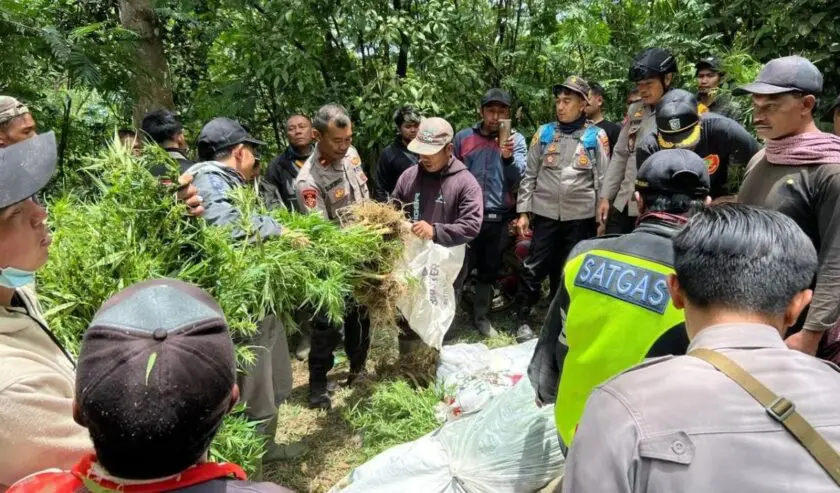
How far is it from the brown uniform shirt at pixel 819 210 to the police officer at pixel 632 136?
1.63m

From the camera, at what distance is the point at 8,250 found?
1.38 meters

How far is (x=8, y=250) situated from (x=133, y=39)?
12.2 ft

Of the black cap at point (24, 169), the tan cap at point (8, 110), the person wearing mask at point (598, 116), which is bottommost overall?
the person wearing mask at point (598, 116)

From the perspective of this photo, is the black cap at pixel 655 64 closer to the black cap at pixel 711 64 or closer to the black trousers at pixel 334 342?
the black cap at pixel 711 64

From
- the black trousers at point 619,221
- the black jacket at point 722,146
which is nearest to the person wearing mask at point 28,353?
the black jacket at point 722,146

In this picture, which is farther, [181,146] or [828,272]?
[181,146]

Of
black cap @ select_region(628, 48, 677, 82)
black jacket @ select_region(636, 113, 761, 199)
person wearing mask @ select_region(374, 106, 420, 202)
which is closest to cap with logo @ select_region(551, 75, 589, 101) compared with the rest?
black cap @ select_region(628, 48, 677, 82)

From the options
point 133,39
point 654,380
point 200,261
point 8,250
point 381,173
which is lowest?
point 381,173

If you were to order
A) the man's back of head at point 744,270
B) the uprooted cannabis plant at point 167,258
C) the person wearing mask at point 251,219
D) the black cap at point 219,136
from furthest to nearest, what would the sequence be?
the black cap at point 219,136 → the person wearing mask at point 251,219 → the uprooted cannabis plant at point 167,258 → the man's back of head at point 744,270

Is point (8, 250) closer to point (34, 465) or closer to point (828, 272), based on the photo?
point (34, 465)

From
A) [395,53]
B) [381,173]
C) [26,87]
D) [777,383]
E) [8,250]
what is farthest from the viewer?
[395,53]

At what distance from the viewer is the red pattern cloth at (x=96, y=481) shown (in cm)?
88

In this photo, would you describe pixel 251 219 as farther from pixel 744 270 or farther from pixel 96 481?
pixel 744 270

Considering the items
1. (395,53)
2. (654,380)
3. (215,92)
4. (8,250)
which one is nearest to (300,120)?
(395,53)
